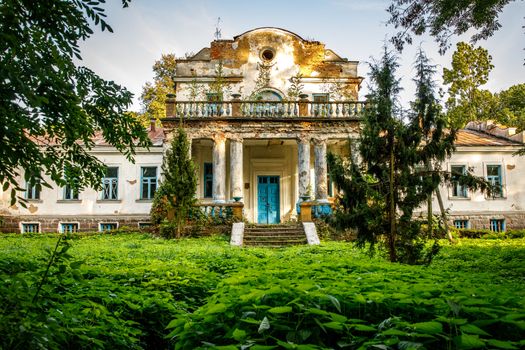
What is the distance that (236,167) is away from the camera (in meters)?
19.1

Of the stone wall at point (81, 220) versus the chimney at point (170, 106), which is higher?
the chimney at point (170, 106)

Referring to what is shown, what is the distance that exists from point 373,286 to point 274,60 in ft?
66.8

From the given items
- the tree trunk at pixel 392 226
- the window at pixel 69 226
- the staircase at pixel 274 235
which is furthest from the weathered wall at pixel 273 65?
the tree trunk at pixel 392 226

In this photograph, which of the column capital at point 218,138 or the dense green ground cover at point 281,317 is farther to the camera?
the column capital at point 218,138

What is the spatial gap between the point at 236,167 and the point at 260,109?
2.99 meters

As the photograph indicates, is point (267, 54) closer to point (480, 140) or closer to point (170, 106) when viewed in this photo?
point (170, 106)

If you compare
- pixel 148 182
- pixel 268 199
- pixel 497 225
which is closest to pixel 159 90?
pixel 148 182

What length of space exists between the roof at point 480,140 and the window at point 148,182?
16.5 m

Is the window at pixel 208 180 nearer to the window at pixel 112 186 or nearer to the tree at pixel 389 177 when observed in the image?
the window at pixel 112 186

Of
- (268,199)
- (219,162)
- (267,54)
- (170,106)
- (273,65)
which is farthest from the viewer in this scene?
(267,54)

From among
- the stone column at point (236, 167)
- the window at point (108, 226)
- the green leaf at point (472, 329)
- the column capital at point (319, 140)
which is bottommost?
the window at point (108, 226)

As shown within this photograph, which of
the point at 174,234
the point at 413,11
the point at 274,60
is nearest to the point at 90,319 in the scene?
the point at 413,11

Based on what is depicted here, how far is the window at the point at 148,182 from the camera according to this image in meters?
22.6

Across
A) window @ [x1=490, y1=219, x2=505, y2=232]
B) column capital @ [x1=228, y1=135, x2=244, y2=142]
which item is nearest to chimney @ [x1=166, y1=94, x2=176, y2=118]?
column capital @ [x1=228, y1=135, x2=244, y2=142]
